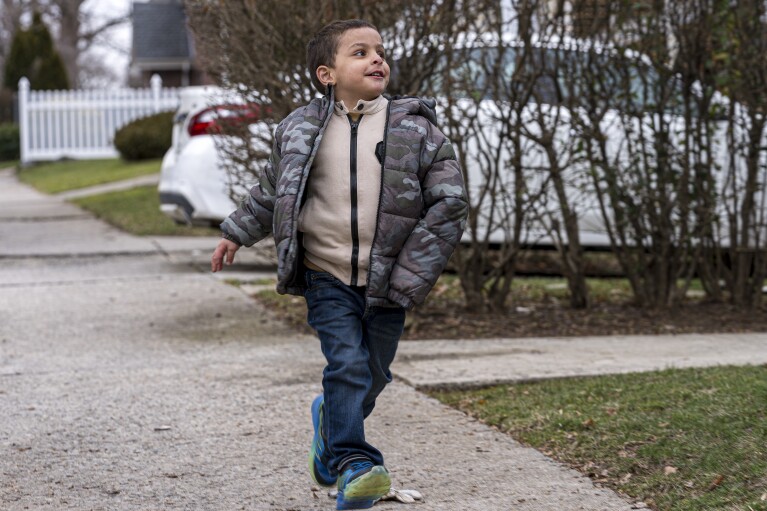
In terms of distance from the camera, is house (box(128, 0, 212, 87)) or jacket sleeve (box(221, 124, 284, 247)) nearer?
jacket sleeve (box(221, 124, 284, 247))

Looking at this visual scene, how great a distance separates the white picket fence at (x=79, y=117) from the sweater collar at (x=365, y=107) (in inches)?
911

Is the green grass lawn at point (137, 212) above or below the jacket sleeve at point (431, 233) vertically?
below

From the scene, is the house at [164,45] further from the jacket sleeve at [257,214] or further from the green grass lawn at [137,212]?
the jacket sleeve at [257,214]

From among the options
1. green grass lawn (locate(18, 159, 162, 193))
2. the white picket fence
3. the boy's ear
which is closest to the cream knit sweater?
the boy's ear

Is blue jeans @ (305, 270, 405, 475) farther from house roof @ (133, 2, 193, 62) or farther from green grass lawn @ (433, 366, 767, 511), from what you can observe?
house roof @ (133, 2, 193, 62)

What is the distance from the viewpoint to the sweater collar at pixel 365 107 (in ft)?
12.0

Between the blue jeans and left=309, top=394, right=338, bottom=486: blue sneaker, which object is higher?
the blue jeans

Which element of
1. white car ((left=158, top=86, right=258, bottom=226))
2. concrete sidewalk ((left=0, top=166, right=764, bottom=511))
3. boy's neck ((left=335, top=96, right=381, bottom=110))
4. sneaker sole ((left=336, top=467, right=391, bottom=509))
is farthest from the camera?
white car ((left=158, top=86, right=258, bottom=226))

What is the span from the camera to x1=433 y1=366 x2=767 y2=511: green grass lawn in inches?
145

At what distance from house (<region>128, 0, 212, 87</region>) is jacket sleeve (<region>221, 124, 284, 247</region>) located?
122 feet

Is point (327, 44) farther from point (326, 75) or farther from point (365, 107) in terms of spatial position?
point (365, 107)

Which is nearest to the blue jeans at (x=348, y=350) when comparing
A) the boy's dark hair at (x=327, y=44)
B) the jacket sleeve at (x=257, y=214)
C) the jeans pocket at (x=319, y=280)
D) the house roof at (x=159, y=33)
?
the jeans pocket at (x=319, y=280)

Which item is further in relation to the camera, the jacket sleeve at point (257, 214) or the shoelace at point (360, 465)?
the jacket sleeve at point (257, 214)

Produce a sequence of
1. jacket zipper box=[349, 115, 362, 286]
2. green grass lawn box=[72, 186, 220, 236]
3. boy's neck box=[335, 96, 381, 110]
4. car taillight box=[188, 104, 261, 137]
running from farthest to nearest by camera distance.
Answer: green grass lawn box=[72, 186, 220, 236], car taillight box=[188, 104, 261, 137], boy's neck box=[335, 96, 381, 110], jacket zipper box=[349, 115, 362, 286]
